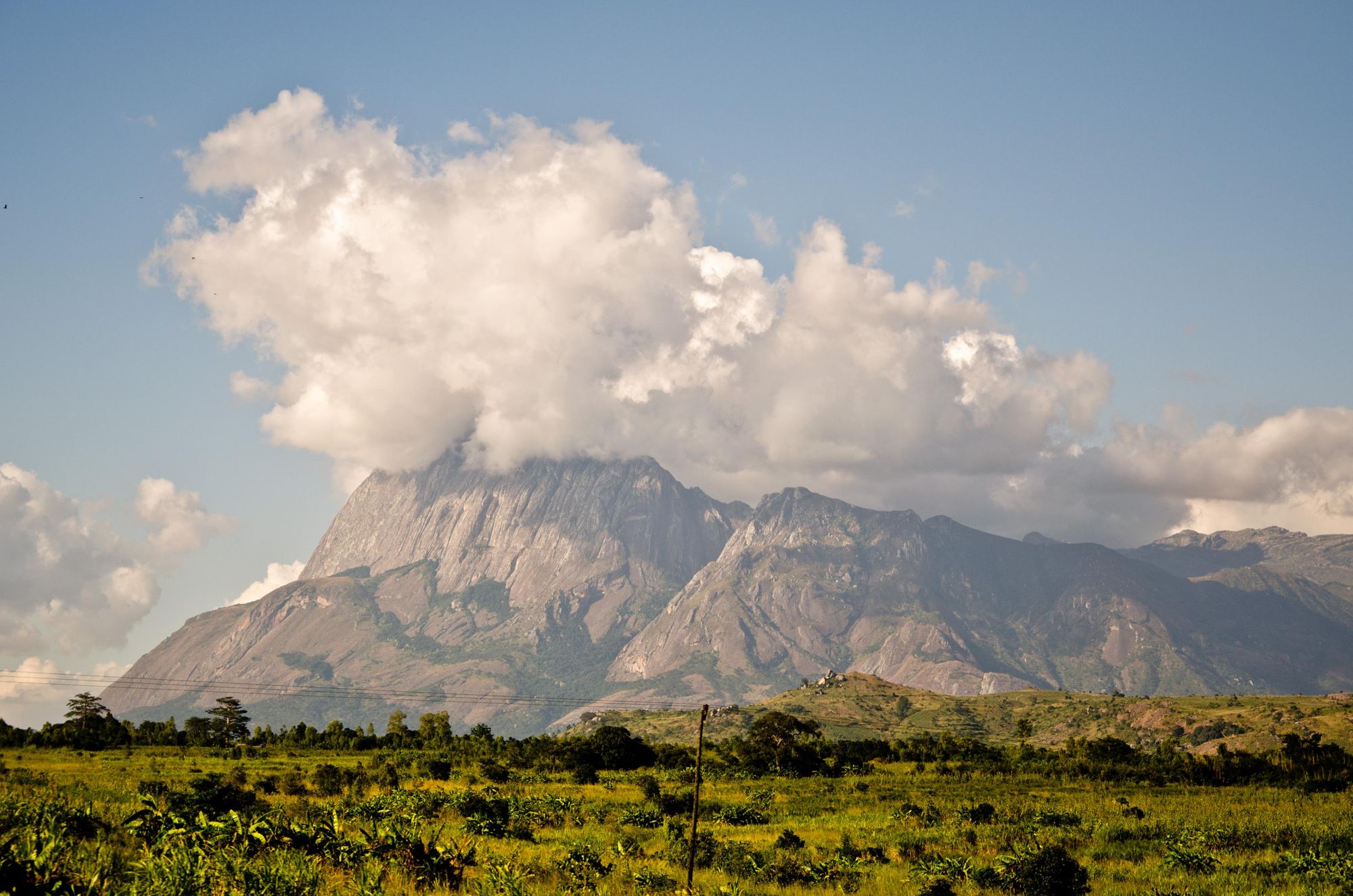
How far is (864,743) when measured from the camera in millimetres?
176000

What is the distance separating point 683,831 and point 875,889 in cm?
2025

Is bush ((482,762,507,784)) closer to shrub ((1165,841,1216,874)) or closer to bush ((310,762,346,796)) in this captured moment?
bush ((310,762,346,796))

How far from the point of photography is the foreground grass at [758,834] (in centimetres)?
3781

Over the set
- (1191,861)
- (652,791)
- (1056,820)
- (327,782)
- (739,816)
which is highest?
(327,782)

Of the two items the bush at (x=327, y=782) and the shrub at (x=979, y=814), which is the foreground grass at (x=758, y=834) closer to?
the shrub at (x=979, y=814)

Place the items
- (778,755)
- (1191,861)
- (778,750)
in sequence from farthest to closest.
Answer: (778,750)
(778,755)
(1191,861)

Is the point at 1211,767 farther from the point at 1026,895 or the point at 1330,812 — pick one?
the point at 1026,895

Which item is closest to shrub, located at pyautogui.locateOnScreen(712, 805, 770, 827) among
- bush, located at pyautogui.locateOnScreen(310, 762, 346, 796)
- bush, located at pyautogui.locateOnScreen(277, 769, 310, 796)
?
bush, located at pyautogui.locateOnScreen(310, 762, 346, 796)

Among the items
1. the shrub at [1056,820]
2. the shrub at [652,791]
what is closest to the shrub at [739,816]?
the shrub at [652,791]

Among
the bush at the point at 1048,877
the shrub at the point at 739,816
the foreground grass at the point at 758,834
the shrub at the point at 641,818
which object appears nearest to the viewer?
the foreground grass at the point at 758,834

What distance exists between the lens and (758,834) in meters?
69.4

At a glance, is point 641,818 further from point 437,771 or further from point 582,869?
point 437,771

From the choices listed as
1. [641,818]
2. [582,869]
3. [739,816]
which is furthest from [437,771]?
[582,869]

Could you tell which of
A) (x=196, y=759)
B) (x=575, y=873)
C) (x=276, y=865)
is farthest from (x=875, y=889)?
(x=196, y=759)
